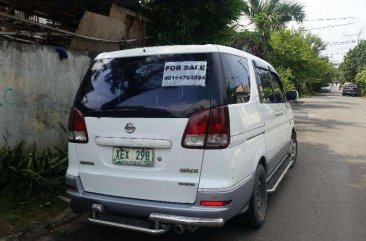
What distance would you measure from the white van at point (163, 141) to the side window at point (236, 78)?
1 cm

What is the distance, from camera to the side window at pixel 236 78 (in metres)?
3.57

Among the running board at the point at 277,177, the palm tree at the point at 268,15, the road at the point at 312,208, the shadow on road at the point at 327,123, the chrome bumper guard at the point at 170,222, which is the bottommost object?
the road at the point at 312,208

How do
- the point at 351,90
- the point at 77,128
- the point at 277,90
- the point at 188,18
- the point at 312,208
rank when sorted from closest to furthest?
the point at 77,128
the point at 312,208
the point at 277,90
the point at 188,18
the point at 351,90

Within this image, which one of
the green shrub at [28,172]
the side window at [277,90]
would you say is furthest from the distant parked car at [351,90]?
the green shrub at [28,172]

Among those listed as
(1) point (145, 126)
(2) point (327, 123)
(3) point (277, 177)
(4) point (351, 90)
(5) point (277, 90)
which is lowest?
(2) point (327, 123)

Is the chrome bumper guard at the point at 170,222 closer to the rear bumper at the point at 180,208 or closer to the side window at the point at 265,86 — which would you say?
the rear bumper at the point at 180,208

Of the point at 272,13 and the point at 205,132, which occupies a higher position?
the point at 272,13

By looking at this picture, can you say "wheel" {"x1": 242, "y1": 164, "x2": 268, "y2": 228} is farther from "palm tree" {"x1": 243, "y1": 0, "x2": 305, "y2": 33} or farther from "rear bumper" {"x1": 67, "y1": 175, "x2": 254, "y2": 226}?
"palm tree" {"x1": 243, "y1": 0, "x2": 305, "y2": 33}

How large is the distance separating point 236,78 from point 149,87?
881 mm

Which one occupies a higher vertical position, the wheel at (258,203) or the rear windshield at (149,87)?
the rear windshield at (149,87)

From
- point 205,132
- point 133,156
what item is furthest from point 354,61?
point 133,156

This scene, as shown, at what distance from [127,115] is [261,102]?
1.76 metres

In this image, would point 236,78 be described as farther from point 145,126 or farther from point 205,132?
point 145,126

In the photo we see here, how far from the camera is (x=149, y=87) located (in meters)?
3.54
